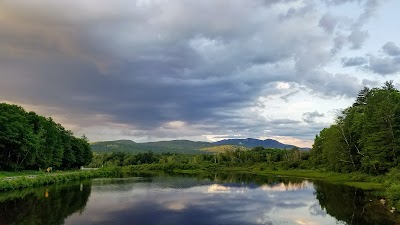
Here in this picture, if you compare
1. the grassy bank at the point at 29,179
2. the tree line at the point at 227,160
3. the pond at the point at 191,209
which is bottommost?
the pond at the point at 191,209

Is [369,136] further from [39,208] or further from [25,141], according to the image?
[25,141]

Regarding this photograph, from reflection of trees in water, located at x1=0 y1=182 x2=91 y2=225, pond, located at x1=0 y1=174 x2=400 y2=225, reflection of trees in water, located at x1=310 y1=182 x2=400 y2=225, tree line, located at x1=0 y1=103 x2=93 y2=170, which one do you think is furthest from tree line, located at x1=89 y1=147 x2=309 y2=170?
reflection of trees in water, located at x1=0 y1=182 x2=91 y2=225

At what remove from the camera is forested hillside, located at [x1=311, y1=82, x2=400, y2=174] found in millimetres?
58094

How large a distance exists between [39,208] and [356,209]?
3422 centimetres

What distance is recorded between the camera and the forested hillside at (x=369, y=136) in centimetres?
5809

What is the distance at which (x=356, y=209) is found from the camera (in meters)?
36.8

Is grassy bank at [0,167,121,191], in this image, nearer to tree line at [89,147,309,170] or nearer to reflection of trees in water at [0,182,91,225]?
reflection of trees in water at [0,182,91,225]

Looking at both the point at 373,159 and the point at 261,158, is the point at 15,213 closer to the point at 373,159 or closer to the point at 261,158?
the point at 373,159

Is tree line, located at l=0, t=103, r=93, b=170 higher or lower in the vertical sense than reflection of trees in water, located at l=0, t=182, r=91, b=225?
higher

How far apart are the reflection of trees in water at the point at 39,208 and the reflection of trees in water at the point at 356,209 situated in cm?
2697

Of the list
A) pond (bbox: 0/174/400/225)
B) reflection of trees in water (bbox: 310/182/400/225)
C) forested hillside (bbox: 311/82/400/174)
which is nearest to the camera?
reflection of trees in water (bbox: 310/182/400/225)

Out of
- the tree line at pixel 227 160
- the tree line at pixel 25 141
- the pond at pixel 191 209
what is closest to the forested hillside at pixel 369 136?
the pond at pixel 191 209

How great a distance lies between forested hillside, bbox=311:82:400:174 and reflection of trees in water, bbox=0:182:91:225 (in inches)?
1917

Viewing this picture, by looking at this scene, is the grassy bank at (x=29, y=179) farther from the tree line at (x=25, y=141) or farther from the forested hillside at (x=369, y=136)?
the forested hillside at (x=369, y=136)
